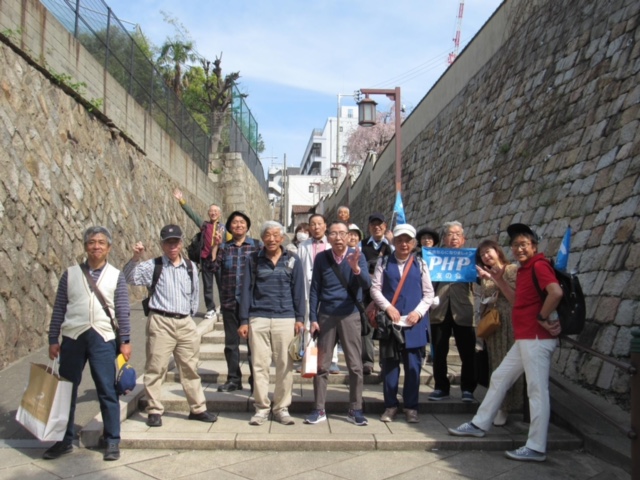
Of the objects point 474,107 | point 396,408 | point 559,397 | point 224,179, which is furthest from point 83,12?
point 224,179

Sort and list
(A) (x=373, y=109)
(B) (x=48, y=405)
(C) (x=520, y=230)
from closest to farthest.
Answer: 1. (B) (x=48, y=405)
2. (C) (x=520, y=230)
3. (A) (x=373, y=109)

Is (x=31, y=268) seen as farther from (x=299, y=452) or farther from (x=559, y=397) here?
(x=559, y=397)

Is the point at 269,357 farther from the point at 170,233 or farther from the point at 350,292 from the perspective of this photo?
the point at 170,233

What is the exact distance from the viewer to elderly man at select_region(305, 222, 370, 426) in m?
5.41

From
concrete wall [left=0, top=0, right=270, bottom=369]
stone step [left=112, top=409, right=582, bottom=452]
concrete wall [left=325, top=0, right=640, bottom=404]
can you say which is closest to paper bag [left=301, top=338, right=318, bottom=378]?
stone step [left=112, top=409, right=582, bottom=452]

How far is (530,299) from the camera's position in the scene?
476 centimetres

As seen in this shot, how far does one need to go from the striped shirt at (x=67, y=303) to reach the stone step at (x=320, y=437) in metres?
1.00

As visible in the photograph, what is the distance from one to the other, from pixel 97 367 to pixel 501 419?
143 inches

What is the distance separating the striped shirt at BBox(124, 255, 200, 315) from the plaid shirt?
2.44 ft

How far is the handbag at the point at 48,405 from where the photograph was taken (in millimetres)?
4453

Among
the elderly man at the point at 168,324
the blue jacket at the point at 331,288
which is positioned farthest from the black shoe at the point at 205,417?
the blue jacket at the point at 331,288

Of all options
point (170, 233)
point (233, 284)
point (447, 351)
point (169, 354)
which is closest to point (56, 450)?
point (169, 354)

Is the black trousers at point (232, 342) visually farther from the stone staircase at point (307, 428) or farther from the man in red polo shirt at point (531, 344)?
the man in red polo shirt at point (531, 344)

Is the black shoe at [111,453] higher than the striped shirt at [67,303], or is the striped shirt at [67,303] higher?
the striped shirt at [67,303]
